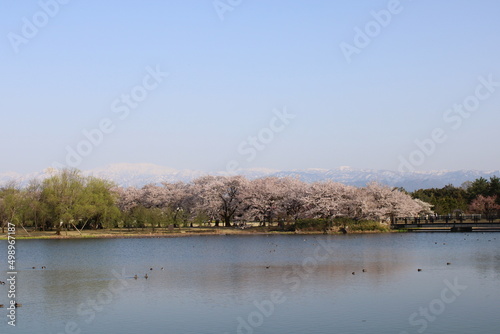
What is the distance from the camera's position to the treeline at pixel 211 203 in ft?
254

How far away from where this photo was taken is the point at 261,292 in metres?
29.3

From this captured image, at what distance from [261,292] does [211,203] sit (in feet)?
214

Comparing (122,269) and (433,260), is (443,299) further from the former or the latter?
(122,269)

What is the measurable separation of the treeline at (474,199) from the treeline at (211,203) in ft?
35.5

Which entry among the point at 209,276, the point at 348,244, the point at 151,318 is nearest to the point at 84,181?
the point at 348,244

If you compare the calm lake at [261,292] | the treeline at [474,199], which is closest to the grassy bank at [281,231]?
the calm lake at [261,292]

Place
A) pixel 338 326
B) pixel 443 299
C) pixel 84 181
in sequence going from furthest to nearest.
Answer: pixel 84 181 → pixel 443 299 → pixel 338 326

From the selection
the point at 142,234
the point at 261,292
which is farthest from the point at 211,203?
the point at 261,292

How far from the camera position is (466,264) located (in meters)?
40.3

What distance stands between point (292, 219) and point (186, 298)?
6194cm

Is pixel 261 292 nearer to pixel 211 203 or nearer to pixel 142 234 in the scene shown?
pixel 142 234

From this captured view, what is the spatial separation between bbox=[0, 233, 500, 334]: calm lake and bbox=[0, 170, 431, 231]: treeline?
25825 millimetres

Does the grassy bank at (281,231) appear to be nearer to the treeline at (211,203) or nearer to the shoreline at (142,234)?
the shoreline at (142,234)

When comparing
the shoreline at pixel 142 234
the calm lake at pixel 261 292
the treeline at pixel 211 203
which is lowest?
the calm lake at pixel 261 292
